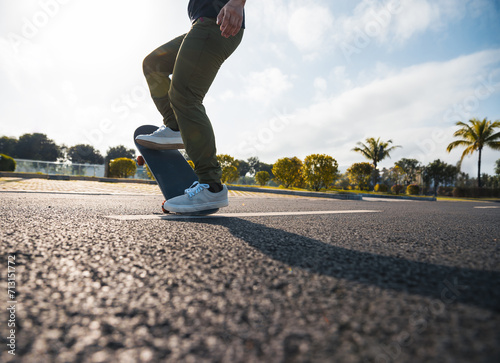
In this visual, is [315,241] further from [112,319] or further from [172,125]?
[172,125]

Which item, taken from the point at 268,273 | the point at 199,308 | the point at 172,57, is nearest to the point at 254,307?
the point at 199,308

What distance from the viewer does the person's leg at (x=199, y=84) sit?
1.78 meters

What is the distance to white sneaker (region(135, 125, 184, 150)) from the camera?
2.22 meters

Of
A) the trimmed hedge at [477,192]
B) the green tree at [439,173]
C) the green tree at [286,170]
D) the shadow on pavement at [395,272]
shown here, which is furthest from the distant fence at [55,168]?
the green tree at [439,173]

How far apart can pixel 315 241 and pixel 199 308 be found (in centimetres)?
79

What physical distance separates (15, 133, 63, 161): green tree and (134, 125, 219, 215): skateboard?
58276 mm

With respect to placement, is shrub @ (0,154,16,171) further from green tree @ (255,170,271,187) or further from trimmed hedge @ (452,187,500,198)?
trimmed hedge @ (452,187,500,198)

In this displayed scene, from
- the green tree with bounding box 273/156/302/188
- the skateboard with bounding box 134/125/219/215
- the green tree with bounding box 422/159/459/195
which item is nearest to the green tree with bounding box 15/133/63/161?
the green tree with bounding box 273/156/302/188

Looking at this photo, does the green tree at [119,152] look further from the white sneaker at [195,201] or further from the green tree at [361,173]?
the white sneaker at [195,201]

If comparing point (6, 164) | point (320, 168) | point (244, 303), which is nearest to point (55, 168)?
point (6, 164)

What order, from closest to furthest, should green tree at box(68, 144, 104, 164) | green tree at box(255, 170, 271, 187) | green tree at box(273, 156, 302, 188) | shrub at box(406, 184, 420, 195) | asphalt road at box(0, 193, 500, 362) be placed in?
asphalt road at box(0, 193, 500, 362) < green tree at box(273, 156, 302, 188) < shrub at box(406, 184, 420, 195) < green tree at box(255, 170, 271, 187) < green tree at box(68, 144, 104, 164)

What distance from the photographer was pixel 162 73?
7.50 ft

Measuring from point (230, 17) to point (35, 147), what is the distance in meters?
59.7

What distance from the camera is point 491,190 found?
93.5ft
